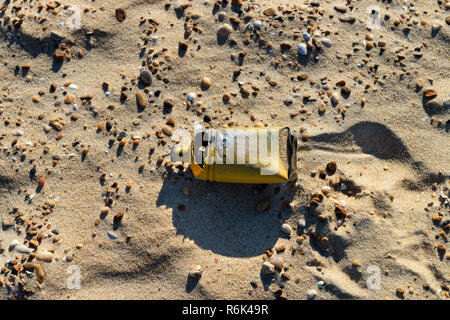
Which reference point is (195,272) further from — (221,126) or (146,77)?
(146,77)

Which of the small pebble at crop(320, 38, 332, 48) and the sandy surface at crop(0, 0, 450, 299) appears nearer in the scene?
the sandy surface at crop(0, 0, 450, 299)

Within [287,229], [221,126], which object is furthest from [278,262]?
[221,126]

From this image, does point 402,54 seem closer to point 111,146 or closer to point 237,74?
point 237,74

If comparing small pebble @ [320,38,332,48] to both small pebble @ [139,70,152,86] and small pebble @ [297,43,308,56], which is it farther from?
small pebble @ [139,70,152,86]

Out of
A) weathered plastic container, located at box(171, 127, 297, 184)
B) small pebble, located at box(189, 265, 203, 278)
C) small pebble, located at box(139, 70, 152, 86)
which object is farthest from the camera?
small pebble, located at box(139, 70, 152, 86)

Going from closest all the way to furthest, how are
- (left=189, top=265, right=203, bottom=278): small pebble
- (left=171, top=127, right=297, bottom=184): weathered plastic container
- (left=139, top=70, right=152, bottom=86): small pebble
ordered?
(left=171, top=127, right=297, bottom=184): weathered plastic container → (left=189, top=265, right=203, bottom=278): small pebble → (left=139, top=70, right=152, bottom=86): small pebble

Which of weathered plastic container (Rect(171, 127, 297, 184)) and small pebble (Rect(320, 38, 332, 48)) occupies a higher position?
small pebble (Rect(320, 38, 332, 48))

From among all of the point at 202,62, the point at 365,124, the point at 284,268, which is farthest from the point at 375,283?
the point at 202,62

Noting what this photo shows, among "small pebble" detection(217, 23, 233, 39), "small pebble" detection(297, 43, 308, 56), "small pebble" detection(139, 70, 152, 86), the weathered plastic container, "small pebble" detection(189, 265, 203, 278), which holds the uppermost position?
"small pebble" detection(217, 23, 233, 39)

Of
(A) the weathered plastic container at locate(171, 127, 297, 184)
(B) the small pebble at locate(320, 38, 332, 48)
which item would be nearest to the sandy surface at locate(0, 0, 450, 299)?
(B) the small pebble at locate(320, 38, 332, 48)

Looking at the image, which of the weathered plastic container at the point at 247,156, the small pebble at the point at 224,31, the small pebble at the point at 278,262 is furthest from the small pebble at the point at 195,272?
the small pebble at the point at 224,31
